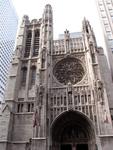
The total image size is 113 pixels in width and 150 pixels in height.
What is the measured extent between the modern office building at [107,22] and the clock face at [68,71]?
6086mm

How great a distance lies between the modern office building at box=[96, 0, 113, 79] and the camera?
29.0 metres

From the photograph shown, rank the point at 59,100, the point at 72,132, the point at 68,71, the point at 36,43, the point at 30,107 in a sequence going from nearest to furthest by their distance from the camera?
the point at 72,132 → the point at 59,100 → the point at 30,107 → the point at 68,71 → the point at 36,43

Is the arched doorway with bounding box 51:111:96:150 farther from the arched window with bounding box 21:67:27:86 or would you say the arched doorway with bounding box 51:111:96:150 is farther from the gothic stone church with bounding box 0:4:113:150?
the arched window with bounding box 21:67:27:86

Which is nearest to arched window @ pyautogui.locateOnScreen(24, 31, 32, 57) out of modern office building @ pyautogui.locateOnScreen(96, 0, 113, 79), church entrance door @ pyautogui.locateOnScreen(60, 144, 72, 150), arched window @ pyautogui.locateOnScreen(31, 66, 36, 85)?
arched window @ pyautogui.locateOnScreen(31, 66, 36, 85)

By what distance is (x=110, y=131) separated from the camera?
18000 mm

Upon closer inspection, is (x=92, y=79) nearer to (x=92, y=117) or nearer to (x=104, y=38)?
(x=92, y=117)

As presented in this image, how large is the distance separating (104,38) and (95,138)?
1951 centimetres

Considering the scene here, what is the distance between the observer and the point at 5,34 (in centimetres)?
5716

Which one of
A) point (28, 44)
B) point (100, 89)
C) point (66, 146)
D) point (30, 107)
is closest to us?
point (100, 89)

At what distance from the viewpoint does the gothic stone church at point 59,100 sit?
62.6 feet

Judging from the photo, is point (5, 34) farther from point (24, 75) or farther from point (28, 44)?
point (24, 75)

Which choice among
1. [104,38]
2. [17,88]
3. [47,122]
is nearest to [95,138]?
[47,122]

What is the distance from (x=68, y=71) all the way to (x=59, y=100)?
5509mm

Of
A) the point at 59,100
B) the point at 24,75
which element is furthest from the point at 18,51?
the point at 59,100
